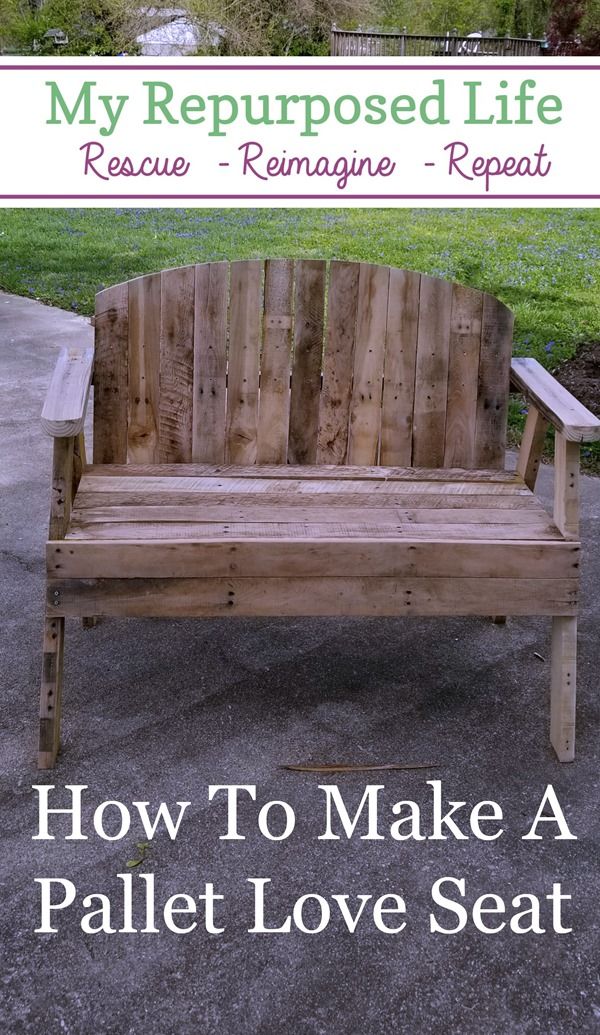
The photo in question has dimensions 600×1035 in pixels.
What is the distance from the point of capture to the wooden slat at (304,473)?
119 inches

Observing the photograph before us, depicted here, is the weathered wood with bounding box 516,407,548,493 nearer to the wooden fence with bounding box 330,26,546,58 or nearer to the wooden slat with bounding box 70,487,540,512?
the wooden slat with bounding box 70,487,540,512

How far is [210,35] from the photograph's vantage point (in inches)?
795

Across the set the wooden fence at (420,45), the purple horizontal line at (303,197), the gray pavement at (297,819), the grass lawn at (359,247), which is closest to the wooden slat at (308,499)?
the gray pavement at (297,819)

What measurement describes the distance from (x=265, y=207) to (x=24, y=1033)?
13.0 meters

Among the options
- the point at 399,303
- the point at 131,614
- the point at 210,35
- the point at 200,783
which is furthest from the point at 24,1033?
the point at 210,35

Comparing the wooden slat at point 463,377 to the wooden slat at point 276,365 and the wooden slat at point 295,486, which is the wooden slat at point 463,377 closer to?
the wooden slat at point 295,486

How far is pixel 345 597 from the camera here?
2564 millimetres

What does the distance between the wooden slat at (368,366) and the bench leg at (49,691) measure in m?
1.06

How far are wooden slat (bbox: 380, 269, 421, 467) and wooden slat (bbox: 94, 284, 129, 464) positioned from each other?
732mm

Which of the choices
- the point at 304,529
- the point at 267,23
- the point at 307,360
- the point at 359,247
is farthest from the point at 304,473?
the point at 267,23

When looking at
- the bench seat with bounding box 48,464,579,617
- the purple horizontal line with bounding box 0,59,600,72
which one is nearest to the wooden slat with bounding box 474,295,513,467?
the bench seat with bounding box 48,464,579,617

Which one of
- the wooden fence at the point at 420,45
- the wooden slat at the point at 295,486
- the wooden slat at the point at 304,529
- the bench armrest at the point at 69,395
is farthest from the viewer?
the wooden fence at the point at 420,45

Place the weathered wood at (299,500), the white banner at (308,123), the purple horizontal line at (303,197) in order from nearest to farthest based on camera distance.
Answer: the weathered wood at (299,500)
the white banner at (308,123)
the purple horizontal line at (303,197)

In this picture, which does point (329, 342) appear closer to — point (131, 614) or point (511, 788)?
point (131, 614)
